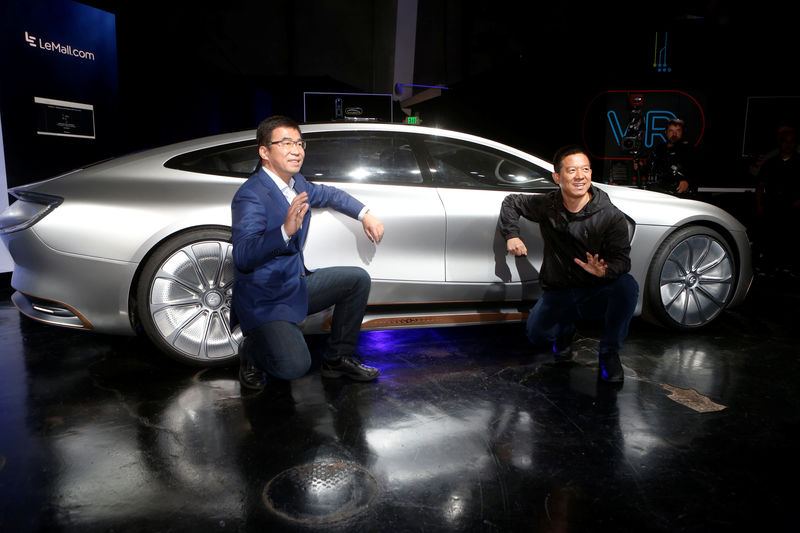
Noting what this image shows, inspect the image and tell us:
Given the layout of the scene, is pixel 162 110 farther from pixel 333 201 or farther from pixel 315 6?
pixel 333 201

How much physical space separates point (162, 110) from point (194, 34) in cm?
385

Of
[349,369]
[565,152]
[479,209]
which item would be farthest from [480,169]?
[349,369]

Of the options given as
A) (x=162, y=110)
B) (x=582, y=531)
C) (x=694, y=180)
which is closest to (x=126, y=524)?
(x=582, y=531)

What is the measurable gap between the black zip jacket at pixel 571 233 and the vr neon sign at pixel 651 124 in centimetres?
592

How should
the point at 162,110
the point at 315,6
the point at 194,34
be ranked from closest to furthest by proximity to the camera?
the point at 162,110 → the point at 194,34 → the point at 315,6

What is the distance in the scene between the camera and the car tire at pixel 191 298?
2.71 metres

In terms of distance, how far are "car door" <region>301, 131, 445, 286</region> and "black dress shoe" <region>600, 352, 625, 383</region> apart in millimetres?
949

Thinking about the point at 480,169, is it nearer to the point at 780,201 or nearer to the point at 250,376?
the point at 250,376

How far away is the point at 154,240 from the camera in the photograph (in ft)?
8.77

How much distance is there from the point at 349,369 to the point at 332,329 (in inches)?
8.7

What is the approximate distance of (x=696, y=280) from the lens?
11.3 feet

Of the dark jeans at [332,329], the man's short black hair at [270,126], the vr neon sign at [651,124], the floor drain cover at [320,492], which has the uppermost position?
the vr neon sign at [651,124]

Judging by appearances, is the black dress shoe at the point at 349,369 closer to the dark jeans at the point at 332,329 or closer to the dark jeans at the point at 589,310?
the dark jeans at the point at 332,329

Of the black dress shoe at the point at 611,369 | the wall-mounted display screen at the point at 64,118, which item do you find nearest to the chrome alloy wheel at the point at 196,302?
the black dress shoe at the point at 611,369
